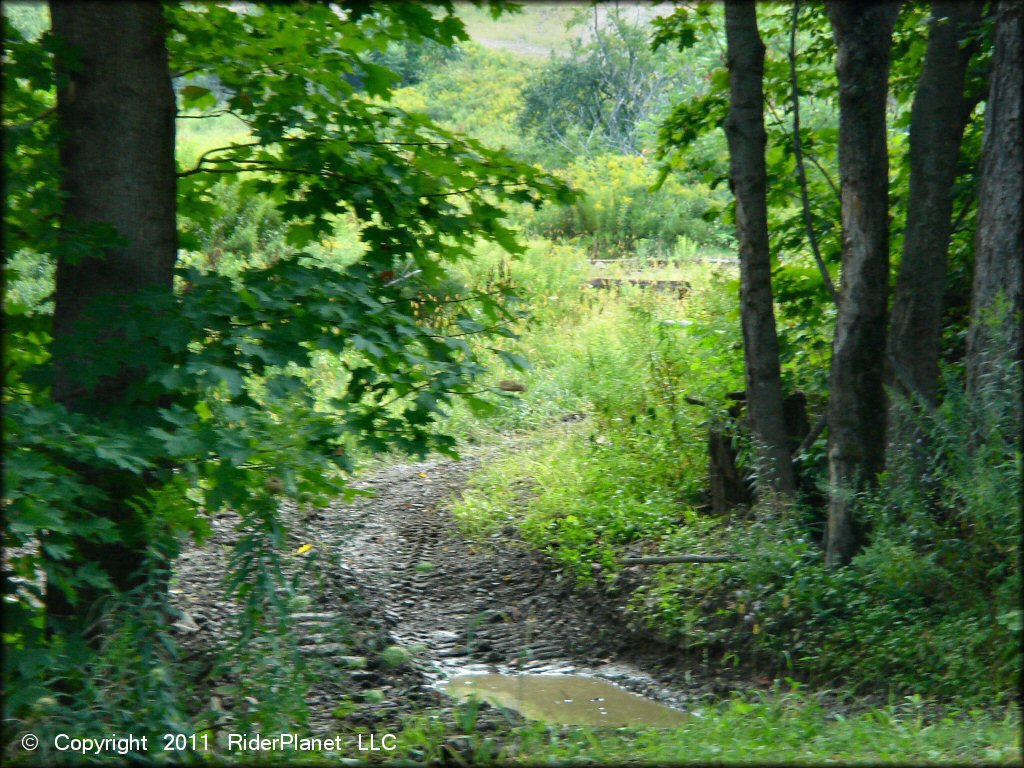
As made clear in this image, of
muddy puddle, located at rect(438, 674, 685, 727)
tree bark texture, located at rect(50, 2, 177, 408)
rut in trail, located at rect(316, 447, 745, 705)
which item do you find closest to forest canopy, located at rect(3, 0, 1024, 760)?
tree bark texture, located at rect(50, 2, 177, 408)

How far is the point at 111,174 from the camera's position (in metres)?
3.74

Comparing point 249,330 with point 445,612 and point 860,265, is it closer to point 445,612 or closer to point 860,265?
point 445,612

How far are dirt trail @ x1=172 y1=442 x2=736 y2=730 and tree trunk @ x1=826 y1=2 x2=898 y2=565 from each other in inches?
56.3

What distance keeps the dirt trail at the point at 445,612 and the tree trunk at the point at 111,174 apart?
98 centimetres

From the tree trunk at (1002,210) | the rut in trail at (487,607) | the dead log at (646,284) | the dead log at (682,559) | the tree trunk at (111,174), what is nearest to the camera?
the tree trunk at (111,174)

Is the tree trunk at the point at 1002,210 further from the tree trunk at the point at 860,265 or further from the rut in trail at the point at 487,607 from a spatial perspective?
the rut in trail at the point at 487,607

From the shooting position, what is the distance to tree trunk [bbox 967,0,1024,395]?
172 inches

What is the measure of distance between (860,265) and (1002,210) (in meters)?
0.80

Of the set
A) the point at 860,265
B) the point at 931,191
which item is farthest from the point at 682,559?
the point at 931,191

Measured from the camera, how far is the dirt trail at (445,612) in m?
4.75

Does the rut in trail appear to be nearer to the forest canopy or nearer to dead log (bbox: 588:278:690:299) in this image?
the forest canopy

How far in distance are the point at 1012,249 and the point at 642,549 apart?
123 inches

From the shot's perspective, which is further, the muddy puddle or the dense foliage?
the muddy puddle

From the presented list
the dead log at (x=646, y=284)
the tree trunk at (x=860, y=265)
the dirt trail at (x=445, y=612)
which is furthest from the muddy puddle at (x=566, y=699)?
the dead log at (x=646, y=284)
